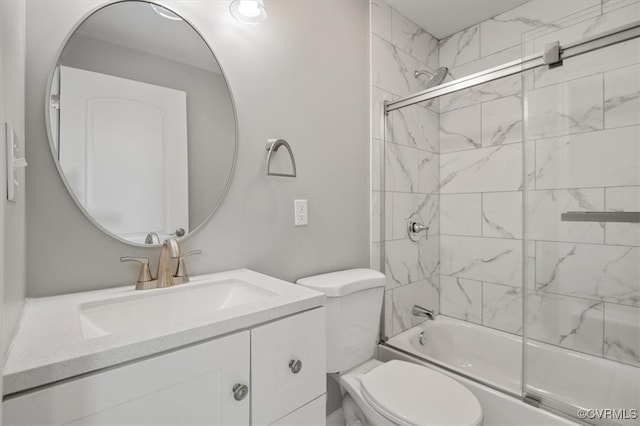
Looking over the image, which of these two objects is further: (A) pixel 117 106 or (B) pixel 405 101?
(B) pixel 405 101

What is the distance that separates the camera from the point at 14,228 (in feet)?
2.21

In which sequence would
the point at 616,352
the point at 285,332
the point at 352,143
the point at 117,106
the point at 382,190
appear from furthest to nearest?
the point at 382,190 → the point at 352,143 → the point at 616,352 → the point at 117,106 → the point at 285,332

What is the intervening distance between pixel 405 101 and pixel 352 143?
40 centimetres

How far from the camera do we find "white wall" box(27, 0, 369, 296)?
88cm

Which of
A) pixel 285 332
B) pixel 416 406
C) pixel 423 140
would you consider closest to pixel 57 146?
pixel 285 332

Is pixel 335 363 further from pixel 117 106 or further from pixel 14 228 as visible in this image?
pixel 117 106

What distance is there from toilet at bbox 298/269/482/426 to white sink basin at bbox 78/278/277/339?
391 mm

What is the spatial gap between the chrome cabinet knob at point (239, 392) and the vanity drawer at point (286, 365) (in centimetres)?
3

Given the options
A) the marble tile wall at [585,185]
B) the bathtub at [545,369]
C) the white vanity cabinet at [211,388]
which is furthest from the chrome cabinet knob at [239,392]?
the marble tile wall at [585,185]

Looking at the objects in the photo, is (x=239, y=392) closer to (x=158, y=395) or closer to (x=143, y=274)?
(x=158, y=395)

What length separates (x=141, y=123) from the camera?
3.44 ft

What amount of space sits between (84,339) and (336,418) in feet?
4.60

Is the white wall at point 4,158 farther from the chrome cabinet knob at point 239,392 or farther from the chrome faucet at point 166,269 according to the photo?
the chrome cabinet knob at point 239,392

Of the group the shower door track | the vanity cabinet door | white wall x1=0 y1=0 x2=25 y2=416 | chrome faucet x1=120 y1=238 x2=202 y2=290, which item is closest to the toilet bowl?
the vanity cabinet door
